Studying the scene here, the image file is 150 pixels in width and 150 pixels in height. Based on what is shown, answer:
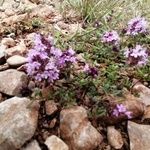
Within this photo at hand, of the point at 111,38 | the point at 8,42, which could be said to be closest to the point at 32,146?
the point at 111,38

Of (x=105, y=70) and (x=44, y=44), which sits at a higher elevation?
(x=44, y=44)

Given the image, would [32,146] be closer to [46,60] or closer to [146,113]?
[46,60]

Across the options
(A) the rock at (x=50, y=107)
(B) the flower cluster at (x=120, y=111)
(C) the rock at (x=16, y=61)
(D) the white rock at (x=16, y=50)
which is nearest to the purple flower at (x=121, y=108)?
(B) the flower cluster at (x=120, y=111)

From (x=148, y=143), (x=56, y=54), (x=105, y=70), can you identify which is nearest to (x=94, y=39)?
(x=105, y=70)

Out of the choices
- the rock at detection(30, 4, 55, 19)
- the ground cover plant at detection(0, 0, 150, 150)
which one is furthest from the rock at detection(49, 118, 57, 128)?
the rock at detection(30, 4, 55, 19)

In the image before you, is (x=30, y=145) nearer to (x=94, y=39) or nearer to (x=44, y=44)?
(x=44, y=44)

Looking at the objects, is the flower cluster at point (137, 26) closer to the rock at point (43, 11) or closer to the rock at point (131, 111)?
the rock at point (131, 111)
